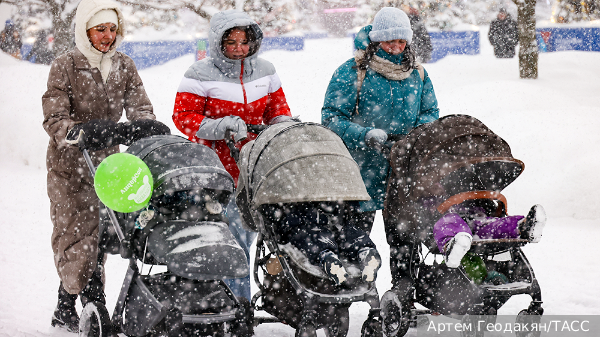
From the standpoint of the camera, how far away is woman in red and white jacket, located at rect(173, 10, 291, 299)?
11.3 ft

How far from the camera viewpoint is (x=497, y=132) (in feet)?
27.3

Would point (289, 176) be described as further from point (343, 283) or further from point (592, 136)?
point (592, 136)

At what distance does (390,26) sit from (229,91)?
106 cm

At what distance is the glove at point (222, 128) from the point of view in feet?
10.8

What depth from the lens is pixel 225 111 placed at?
12.0 ft

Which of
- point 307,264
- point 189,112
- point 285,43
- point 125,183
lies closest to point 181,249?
point 125,183

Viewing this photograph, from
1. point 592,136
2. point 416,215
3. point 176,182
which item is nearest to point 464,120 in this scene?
point 416,215

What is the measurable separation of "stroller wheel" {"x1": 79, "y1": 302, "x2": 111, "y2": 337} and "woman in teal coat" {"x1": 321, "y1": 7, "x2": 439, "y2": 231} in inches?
62.8

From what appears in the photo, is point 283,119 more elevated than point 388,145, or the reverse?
point 283,119

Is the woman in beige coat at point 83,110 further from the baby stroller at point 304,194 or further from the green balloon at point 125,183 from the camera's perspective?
the baby stroller at point 304,194

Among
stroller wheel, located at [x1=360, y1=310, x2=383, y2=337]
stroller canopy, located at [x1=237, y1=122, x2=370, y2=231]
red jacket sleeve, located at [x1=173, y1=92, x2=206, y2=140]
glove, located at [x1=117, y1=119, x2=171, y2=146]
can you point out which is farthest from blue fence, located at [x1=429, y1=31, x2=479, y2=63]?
glove, located at [x1=117, y1=119, x2=171, y2=146]

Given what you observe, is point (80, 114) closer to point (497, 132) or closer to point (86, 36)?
point (86, 36)

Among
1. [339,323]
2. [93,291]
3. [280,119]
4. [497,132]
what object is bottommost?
[497,132]

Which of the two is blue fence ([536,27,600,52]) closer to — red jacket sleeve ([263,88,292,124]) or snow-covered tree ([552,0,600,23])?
snow-covered tree ([552,0,600,23])
